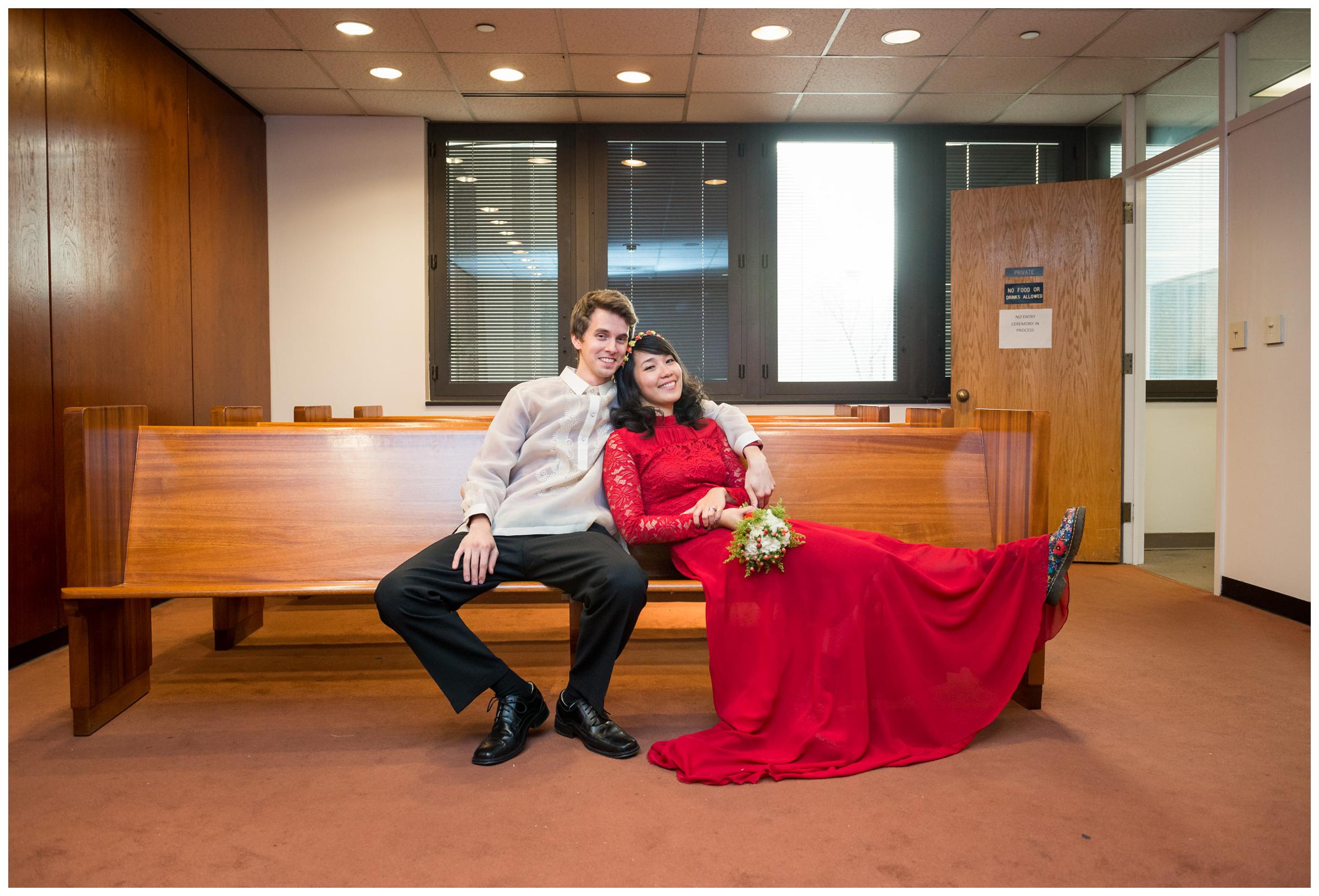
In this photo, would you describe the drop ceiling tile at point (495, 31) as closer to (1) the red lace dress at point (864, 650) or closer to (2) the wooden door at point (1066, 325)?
(2) the wooden door at point (1066, 325)

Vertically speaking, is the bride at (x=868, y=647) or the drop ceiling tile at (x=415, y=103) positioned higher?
the drop ceiling tile at (x=415, y=103)

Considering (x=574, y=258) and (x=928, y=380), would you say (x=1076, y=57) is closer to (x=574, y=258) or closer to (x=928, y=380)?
(x=928, y=380)

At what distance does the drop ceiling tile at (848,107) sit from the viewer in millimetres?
5234

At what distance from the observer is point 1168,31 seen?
4230 mm

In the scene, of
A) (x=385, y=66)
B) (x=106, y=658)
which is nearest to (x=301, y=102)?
(x=385, y=66)

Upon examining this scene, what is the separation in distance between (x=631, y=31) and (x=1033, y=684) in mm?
3609

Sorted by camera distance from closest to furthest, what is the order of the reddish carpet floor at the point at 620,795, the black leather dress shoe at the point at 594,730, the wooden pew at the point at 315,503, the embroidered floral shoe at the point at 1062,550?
1. the reddish carpet floor at the point at 620,795
2. the embroidered floral shoe at the point at 1062,550
3. the black leather dress shoe at the point at 594,730
4. the wooden pew at the point at 315,503

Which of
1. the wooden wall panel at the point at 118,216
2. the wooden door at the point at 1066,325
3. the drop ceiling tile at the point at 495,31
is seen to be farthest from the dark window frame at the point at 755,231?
the wooden wall panel at the point at 118,216

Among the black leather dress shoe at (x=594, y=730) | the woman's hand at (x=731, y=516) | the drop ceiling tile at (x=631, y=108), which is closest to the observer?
→ the black leather dress shoe at (x=594, y=730)

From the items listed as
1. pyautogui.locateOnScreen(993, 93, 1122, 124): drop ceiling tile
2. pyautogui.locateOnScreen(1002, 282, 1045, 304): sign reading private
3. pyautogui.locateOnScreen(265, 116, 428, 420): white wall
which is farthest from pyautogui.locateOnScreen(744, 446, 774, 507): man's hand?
pyautogui.locateOnScreen(993, 93, 1122, 124): drop ceiling tile

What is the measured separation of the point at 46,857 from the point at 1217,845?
2.35 metres

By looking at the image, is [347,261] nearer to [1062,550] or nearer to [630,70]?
[630,70]

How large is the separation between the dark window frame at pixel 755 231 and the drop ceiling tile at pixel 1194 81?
3.19 feet

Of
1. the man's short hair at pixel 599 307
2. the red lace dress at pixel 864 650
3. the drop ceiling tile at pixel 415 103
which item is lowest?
the red lace dress at pixel 864 650
